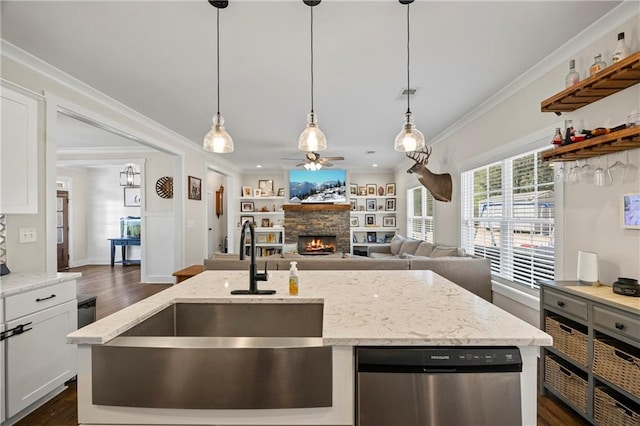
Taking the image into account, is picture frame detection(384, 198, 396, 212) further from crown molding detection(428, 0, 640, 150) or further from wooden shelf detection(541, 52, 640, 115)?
wooden shelf detection(541, 52, 640, 115)

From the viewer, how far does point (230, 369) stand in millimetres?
1003

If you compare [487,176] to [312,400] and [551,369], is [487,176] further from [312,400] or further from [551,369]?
[312,400]

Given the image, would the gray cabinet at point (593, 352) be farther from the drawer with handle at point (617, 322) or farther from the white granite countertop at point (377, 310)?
the white granite countertop at point (377, 310)

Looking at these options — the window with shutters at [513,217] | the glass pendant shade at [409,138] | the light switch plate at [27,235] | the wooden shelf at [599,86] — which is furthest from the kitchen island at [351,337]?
the window with shutters at [513,217]

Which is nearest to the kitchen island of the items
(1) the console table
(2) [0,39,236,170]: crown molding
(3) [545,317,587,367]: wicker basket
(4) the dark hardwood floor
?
(3) [545,317,587,367]: wicker basket

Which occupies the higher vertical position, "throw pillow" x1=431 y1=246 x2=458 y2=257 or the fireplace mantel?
the fireplace mantel

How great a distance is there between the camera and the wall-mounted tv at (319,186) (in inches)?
320

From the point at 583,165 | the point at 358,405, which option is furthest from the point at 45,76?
the point at 583,165

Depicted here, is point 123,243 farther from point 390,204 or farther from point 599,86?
point 599,86

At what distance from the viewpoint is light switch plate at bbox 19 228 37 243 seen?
2.48m

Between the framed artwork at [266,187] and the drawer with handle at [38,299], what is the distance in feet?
21.4

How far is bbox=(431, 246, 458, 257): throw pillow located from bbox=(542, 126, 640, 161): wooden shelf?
186cm

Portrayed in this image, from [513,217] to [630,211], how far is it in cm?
141

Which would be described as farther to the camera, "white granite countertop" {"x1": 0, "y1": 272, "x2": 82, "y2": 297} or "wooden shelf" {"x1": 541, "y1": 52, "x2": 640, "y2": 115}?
"white granite countertop" {"x1": 0, "y1": 272, "x2": 82, "y2": 297}
